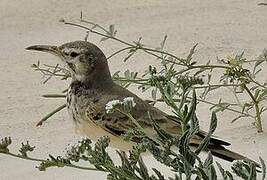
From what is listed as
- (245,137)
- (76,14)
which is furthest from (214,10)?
(245,137)

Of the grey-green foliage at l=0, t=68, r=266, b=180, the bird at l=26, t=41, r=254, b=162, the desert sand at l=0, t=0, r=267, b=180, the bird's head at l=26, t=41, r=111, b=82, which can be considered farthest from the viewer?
the desert sand at l=0, t=0, r=267, b=180

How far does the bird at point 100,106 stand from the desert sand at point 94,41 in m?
0.45

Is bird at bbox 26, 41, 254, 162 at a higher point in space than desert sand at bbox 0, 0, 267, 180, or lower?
higher

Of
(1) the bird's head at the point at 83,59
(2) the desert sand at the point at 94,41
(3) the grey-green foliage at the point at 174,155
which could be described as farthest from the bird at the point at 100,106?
(3) the grey-green foliage at the point at 174,155

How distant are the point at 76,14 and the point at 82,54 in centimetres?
302

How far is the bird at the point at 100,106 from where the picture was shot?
13.1 feet

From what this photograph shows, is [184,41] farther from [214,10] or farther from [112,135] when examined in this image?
[112,135]

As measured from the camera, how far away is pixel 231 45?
654 cm

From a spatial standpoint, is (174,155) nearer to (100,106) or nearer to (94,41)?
(100,106)

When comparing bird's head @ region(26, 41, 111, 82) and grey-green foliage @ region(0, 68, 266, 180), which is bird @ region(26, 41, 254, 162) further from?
grey-green foliage @ region(0, 68, 266, 180)

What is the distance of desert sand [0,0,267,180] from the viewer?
4.86 m

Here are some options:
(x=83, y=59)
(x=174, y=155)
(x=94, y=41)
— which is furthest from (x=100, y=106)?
(x=94, y=41)

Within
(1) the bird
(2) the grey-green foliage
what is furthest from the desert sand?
(2) the grey-green foliage

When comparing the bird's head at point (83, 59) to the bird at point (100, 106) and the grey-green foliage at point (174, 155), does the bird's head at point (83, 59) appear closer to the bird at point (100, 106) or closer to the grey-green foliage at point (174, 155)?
the bird at point (100, 106)
